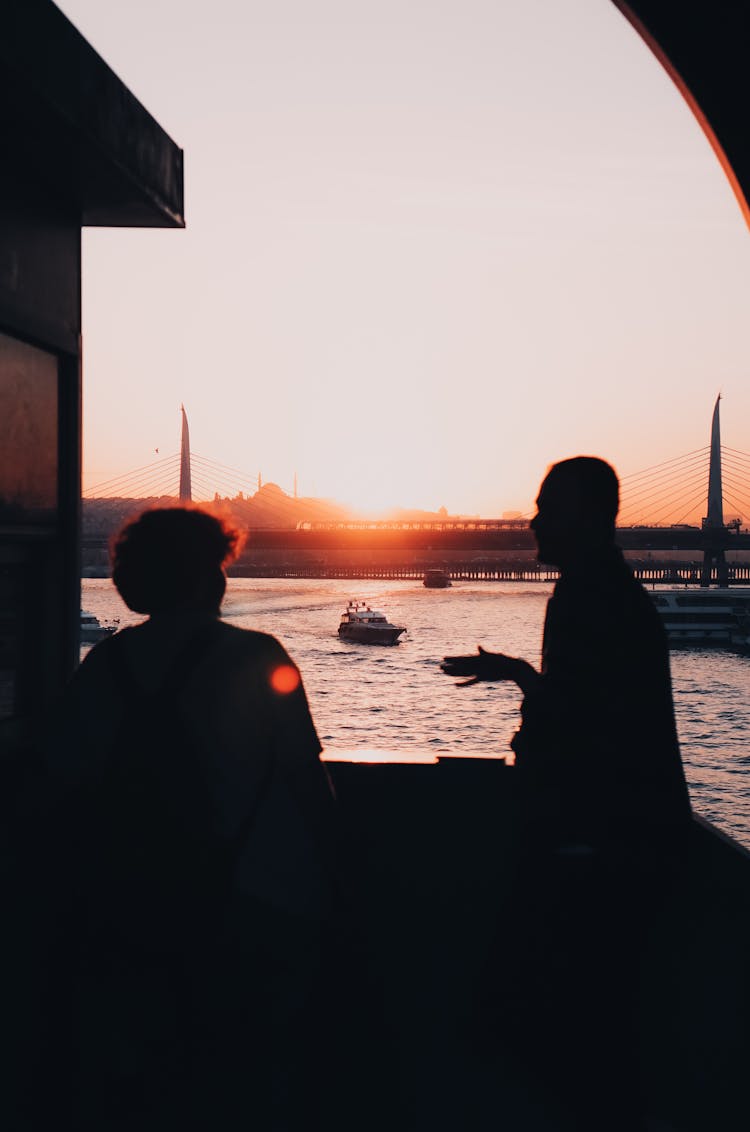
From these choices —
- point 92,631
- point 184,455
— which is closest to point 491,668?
point 92,631

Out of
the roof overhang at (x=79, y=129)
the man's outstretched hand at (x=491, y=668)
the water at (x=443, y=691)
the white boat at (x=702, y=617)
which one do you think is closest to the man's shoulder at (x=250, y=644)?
the man's outstretched hand at (x=491, y=668)

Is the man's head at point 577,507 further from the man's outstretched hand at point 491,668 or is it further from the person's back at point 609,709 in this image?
the man's outstretched hand at point 491,668

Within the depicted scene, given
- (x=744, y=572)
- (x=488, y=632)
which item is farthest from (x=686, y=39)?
(x=744, y=572)

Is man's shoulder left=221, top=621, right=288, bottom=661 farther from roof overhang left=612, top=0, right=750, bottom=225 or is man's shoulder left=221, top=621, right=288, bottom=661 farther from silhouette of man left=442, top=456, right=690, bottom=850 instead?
roof overhang left=612, top=0, right=750, bottom=225

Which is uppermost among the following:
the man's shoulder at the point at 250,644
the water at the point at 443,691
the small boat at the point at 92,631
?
the man's shoulder at the point at 250,644

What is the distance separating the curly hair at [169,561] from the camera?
4.64ft

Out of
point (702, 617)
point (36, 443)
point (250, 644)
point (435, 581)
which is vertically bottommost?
point (702, 617)

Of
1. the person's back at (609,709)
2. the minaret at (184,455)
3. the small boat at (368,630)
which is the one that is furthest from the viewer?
the minaret at (184,455)

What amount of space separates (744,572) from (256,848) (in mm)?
101693

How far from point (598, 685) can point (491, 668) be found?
0.24 meters

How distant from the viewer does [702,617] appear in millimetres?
51094

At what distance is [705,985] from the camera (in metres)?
2.32

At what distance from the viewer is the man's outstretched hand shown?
5.57 feet

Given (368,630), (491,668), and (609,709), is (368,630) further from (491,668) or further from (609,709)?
(609,709)
